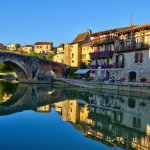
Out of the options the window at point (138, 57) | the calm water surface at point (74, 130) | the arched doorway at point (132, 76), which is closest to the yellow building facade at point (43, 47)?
the arched doorway at point (132, 76)

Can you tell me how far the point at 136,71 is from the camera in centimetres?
2623

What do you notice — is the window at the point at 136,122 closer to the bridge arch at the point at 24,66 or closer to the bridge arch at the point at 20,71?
the bridge arch at the point at 24,66

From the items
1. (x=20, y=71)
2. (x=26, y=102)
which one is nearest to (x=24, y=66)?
(x=20, y=71)

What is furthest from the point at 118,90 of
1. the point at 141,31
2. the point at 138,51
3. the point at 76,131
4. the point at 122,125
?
the point at 76,131

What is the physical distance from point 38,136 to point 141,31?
23513 millimetres

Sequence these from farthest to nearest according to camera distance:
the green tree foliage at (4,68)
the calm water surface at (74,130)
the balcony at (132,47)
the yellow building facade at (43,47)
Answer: the yellow building facade at (43,47)
the green tree foliage at (4,68)
the balcony at (132,47)
the calm water surface at (74,130)

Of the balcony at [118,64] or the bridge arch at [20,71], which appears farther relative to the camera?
the bridge arch at [20,71]

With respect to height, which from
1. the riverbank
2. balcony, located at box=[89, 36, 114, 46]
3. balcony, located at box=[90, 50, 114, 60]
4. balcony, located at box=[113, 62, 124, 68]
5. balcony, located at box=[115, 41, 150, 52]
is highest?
balcony, located at box=[89, 36, 114, 46]

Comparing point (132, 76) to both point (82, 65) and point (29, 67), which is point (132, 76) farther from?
point (29, 67)

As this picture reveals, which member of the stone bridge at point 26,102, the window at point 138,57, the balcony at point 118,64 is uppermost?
the window at point 138,57

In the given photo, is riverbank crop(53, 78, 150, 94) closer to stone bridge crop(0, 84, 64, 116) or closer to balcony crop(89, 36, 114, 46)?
balcony crop(89, 36, 114, 46)

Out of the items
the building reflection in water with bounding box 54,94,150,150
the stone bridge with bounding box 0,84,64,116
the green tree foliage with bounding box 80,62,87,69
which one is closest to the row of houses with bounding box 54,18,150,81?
the green tree foliage with bounding box 80,62,87,69

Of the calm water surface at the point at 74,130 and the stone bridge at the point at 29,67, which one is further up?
the stone bridge at the point at 29,67

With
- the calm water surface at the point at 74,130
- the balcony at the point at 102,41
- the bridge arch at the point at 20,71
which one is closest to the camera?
the calm water surface at the point at 74,130
